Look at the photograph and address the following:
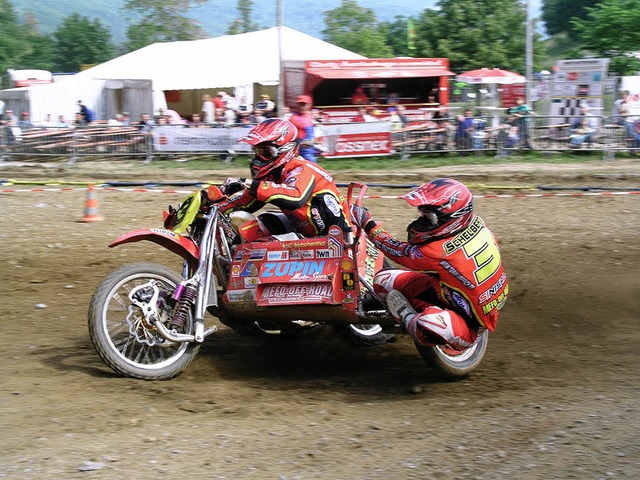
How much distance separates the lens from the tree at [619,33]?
3894 centimetres

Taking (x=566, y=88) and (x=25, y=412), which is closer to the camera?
(x=25, y=412)

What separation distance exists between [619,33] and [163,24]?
126 ft

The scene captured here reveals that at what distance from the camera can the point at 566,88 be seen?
23.2 m

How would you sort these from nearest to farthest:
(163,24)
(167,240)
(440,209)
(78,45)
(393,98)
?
(440,209), (167,240), (393,98), (163,24), (78,45)

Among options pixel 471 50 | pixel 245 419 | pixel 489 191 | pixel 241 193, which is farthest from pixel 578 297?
pixel 471 50

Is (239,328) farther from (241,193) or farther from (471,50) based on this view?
(471,50)

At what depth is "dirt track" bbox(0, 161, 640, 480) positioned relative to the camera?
417 centimetres

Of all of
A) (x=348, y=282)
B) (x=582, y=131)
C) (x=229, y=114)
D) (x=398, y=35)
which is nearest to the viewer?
(x=348, y=282)

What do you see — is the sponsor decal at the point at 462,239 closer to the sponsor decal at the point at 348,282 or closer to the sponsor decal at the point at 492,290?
the sponsor decal at the point at 492,290

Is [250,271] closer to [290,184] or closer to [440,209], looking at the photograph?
[290,184]

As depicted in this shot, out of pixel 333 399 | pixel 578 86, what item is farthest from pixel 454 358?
pixel 578 86

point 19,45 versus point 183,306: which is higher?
point 19,45

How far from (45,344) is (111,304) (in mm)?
1254

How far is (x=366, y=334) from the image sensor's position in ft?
21.9
